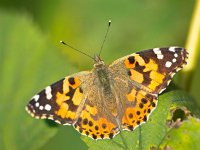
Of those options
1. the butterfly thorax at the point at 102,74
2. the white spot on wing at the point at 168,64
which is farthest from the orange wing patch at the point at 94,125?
the white spot on wing at the point at 168,64

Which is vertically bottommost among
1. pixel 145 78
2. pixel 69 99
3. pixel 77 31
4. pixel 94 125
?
pixel 94 125

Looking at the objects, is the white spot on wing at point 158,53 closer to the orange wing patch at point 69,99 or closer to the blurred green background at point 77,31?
the orange wing patch at point 69,99

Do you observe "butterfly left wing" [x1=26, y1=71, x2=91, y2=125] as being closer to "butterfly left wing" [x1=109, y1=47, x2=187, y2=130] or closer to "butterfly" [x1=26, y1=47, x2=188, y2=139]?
"butterfly" [x1=26, y1=47, x2=188, y2=139]

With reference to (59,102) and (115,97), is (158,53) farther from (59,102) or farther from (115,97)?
(59,102)

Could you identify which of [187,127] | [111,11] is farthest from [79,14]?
[187,127]

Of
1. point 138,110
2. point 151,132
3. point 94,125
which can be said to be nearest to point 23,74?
point 94,125

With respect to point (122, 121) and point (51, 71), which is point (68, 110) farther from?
point (51, 71)
